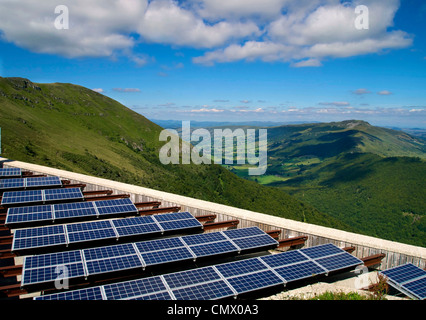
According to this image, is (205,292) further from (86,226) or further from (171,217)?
(86,226)

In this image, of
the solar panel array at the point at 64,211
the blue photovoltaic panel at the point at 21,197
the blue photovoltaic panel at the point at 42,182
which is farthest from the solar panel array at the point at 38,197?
the blue photovoltaic panel at the point at 42,182

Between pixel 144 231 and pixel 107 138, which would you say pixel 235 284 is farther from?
pixel 107 138

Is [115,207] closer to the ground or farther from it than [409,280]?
farther from it

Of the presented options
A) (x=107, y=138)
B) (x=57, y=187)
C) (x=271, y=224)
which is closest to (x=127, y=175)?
(x=107, y=138)

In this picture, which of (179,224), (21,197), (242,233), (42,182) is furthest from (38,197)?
(242,233)

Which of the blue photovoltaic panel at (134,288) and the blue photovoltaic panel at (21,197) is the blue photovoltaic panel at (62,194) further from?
the blue photovoltaic panel at (134,288)
